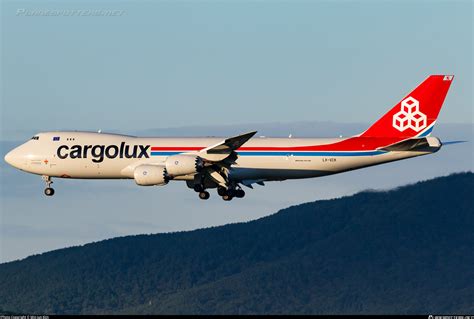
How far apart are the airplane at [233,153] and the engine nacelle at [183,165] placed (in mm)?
75

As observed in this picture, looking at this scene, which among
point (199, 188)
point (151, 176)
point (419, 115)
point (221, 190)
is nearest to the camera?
point (151, 176)

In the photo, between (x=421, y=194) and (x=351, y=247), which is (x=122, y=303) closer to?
(x=351, y=247)

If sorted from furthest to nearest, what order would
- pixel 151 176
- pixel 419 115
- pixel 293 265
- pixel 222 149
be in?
pixel 293 265
pixel 419 115
pixel 222 149
pixel 151 176

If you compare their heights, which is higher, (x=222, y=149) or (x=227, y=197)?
(x=222, y=149)

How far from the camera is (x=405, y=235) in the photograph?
7092 inches

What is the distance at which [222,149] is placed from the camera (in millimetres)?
91000

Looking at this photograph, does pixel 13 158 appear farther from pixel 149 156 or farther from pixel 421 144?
pixel 421 144

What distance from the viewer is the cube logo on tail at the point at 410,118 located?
308ft

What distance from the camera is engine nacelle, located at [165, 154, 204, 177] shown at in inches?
3531

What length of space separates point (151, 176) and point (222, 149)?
580 cm

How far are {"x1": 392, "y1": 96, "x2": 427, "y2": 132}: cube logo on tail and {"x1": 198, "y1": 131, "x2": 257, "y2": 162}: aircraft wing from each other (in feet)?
42.4

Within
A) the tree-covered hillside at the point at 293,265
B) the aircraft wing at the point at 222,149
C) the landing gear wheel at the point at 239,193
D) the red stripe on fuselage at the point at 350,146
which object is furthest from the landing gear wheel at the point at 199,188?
the tree-covered hillside at the point at 293,265

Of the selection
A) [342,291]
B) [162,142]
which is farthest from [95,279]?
[162,142]

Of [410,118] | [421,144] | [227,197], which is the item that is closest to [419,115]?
[410,118]
